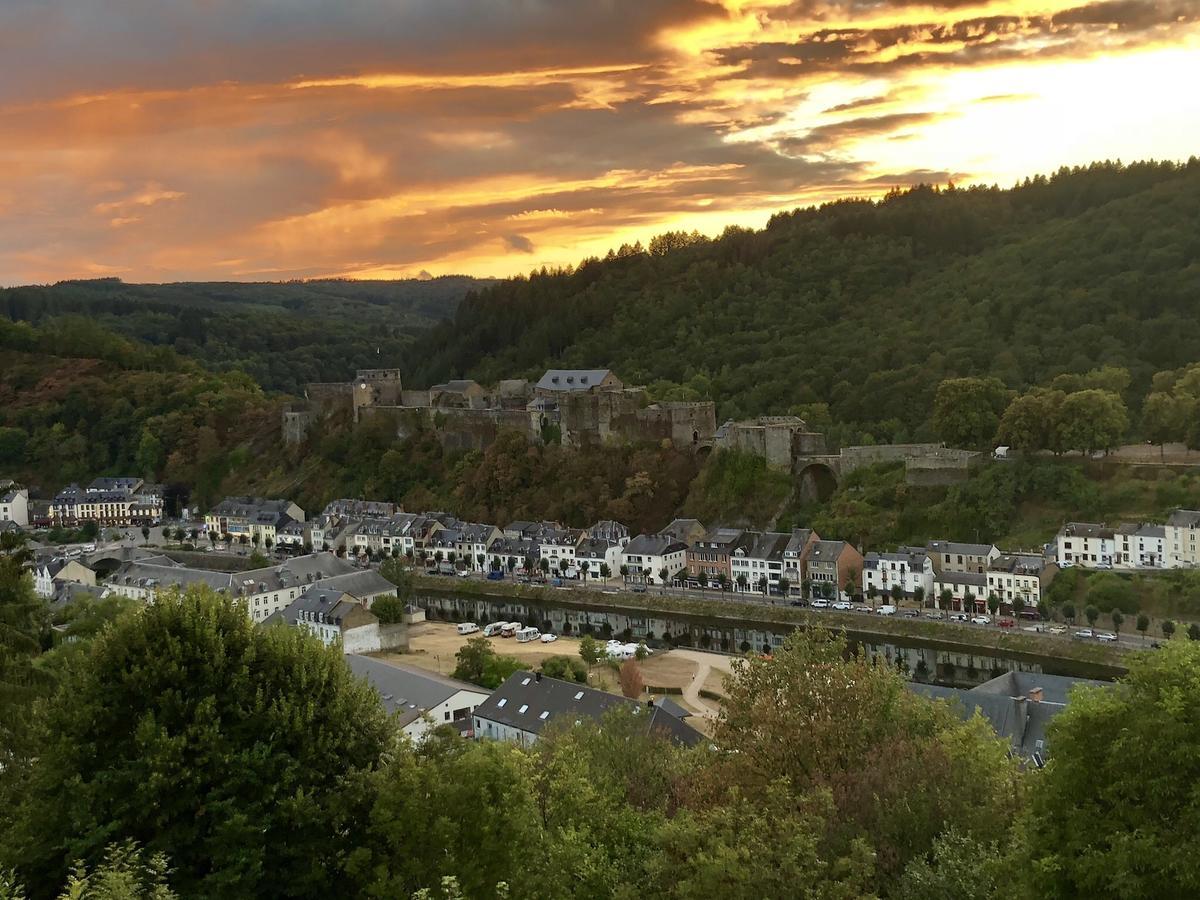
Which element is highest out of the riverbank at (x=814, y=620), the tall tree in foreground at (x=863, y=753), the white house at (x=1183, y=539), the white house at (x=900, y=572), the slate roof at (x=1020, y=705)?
the tall tree in foreground at (x=863, y=753)

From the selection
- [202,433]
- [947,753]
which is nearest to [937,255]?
[202,433]

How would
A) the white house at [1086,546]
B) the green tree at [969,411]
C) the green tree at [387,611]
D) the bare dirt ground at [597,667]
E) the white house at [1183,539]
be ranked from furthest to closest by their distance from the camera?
1. the green tree at [969,411]
2. the white house at [1086,546]
3. the green tree at [387,611]
4. the white house at [1183,539]
5. the bare dirt ground at [597,667]

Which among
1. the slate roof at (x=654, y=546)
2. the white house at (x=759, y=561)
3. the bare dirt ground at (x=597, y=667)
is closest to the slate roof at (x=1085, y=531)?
the white house at (x=759, y=561)

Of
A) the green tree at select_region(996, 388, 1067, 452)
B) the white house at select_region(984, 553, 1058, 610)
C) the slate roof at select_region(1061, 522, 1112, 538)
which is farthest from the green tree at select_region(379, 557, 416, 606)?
the green tree at select_region(996, 388, 1067, 452)

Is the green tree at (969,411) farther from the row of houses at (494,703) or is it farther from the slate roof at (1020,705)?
the row of houses at (494,703)

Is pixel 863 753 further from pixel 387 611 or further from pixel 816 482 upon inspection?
pixel 816 482

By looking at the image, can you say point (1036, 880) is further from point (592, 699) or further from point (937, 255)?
point (937, 255)

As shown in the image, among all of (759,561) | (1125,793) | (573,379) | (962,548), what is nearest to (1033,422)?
(962,548)
